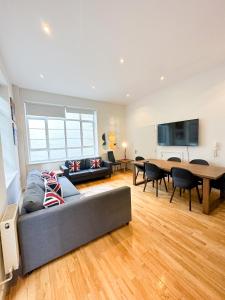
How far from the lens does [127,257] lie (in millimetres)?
1724

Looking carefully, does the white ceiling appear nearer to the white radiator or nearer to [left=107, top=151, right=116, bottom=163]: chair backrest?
the white radiator

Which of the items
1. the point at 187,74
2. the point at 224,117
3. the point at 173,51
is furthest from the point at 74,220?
the point at 187,74

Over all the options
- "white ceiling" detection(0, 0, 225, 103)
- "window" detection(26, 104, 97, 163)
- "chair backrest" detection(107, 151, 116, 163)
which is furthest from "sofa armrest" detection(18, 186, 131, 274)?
"chair backrest" detection(107, 151, 116, 163)

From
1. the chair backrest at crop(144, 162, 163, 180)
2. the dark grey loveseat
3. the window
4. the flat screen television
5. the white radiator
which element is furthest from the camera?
the window

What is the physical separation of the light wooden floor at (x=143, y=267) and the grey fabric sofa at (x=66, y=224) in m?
0.14

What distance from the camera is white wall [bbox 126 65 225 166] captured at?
3.46 meters

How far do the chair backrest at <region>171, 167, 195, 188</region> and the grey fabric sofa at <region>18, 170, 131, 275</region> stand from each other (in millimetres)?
1202

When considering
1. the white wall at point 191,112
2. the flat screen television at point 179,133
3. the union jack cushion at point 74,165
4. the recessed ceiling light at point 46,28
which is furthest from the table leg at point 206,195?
the union jack cushion at point 74,165

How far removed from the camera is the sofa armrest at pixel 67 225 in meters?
1.51

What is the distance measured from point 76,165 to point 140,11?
4.20 meters

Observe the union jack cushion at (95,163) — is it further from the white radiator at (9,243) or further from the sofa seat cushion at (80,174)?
the white radiator at (9,243)

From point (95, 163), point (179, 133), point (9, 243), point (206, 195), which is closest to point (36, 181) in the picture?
point (9, 243)

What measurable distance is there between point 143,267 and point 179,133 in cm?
366

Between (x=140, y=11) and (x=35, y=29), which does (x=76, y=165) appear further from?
(x=140, y=11)
